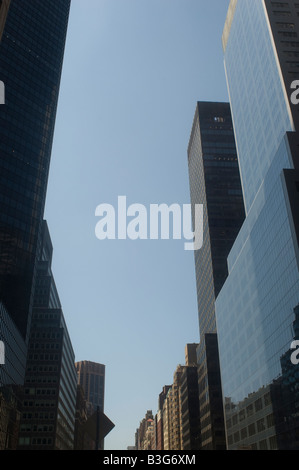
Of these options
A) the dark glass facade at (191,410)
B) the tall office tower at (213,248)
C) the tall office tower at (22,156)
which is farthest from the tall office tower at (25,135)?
the dark glass facade at (191,410)

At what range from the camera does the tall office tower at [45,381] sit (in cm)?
13025

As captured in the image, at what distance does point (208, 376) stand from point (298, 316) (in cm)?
8556

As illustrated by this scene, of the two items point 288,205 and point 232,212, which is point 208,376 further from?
point 288,205

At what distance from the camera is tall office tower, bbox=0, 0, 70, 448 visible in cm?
8494

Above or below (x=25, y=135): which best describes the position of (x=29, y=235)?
below

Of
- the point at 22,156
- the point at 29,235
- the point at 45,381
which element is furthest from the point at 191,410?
the point at 22,156

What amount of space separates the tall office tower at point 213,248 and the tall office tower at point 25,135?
7443 centimetres

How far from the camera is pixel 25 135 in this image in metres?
113

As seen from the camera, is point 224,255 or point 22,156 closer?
point 22,156

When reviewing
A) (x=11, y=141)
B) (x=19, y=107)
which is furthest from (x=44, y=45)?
(x=11, y=141)

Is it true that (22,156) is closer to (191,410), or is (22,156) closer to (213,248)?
(213,248)

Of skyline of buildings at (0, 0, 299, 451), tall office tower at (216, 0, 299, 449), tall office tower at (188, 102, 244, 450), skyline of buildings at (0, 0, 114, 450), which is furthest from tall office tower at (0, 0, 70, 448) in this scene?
tall office tower at (188, 102, 244, 450)

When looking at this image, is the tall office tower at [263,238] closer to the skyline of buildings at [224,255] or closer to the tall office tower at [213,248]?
the skyline of buildings at [224,255]

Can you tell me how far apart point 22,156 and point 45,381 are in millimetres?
71119
